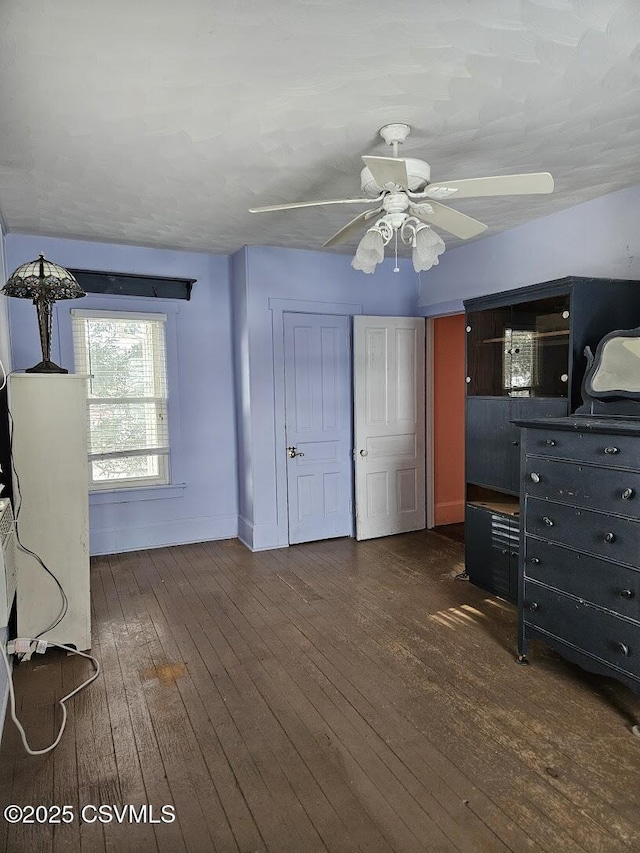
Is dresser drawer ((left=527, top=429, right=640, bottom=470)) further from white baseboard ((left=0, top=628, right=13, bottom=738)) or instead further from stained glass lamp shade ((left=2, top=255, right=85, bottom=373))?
white baseboard ((left=0, top=628, right=13, bottom=738))

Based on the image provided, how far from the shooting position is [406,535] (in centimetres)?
536

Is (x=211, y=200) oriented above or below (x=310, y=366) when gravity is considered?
above

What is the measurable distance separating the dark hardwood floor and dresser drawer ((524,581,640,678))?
27 cm

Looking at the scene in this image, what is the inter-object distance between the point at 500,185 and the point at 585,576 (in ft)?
5.91

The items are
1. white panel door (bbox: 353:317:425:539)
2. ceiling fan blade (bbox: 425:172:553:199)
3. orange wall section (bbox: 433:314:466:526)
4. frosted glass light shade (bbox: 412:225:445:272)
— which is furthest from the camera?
orange wall section (bbox: 433:314:466:526)

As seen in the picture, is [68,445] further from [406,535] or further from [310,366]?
[406,535]

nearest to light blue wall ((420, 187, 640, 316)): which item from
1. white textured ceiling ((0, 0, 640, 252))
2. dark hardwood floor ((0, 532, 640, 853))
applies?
white textured ceiling ((0, 0, 640, 252))

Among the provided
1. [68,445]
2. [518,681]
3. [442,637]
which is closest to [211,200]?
[68,445]

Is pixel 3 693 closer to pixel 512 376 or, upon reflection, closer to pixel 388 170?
pixel 388 170

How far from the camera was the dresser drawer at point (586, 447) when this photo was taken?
2367 millimetres

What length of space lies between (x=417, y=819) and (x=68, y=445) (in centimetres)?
245

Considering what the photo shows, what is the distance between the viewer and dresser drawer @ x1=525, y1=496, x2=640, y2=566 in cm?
238

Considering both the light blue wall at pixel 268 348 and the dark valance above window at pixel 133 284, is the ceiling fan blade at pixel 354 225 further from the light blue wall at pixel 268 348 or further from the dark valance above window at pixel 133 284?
the dark valance above window at pixel 133 284

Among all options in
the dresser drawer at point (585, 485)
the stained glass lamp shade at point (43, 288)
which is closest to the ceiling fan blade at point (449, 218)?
the dresser drawer at point (585, 485)
